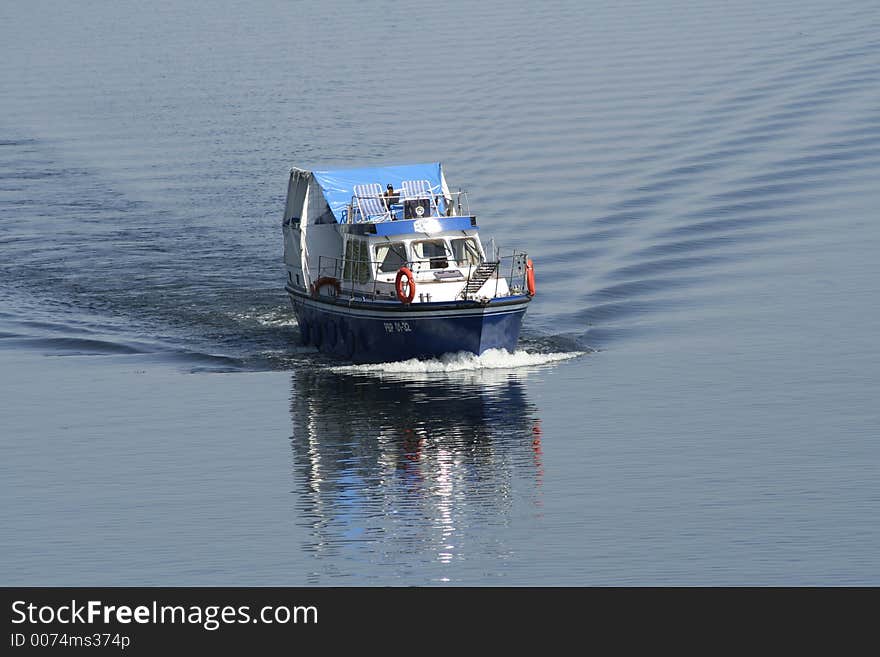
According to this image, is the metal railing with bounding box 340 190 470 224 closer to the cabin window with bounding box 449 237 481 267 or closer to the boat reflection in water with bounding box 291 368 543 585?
the cabin window with bounding box 449 237 481 267

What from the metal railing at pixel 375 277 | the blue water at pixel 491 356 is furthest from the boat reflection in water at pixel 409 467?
the metal railing at pixel 375 277

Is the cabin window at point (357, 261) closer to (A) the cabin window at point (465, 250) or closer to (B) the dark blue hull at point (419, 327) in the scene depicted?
(B) the dark blue hull at point (419, 327)

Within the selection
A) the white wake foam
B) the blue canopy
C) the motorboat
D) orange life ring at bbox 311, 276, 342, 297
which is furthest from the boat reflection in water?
the blue canopy

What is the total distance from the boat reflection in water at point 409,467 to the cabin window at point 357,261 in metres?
2.93

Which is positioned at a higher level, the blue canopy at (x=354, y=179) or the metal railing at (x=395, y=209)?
the blue canopy at (x=354, y=179)

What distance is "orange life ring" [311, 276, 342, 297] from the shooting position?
46.3 m

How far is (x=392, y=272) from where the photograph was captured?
4572 cm

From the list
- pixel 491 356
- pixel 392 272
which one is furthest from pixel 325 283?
pixel 491 356

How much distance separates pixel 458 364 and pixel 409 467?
367 inches

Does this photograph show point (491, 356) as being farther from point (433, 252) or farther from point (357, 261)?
point (357, 261)

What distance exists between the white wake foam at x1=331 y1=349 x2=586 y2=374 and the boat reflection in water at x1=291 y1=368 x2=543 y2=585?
0.33m

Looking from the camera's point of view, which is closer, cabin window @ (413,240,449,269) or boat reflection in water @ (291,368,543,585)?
boat reflection in water @ (291,368,543,585)

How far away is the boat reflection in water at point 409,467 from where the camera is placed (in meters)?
29.2
